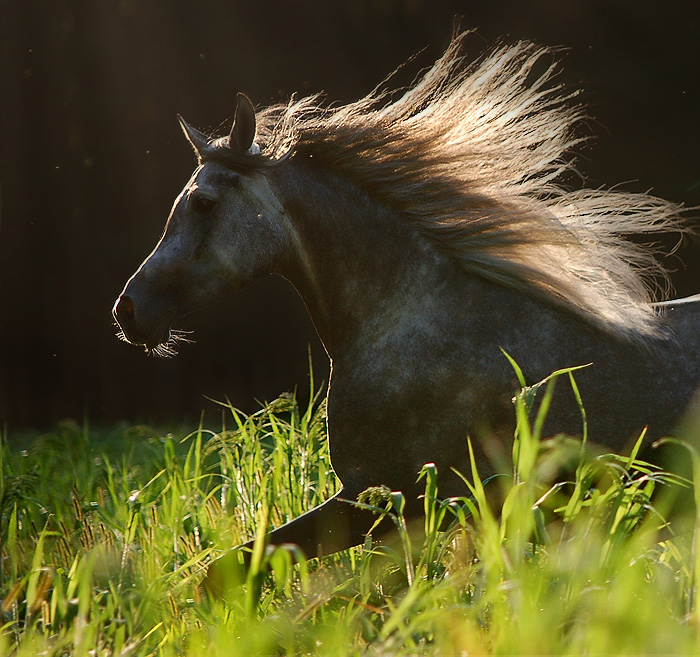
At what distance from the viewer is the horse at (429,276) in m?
2.55

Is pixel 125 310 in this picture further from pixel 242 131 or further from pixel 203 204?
pixel 242 131

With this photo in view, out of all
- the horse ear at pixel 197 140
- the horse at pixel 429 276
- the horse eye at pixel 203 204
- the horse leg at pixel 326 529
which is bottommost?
→ the horse leg at pixel 326 529

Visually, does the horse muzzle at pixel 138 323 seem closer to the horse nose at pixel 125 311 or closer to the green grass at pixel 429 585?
the horse nose at pixel 125 311

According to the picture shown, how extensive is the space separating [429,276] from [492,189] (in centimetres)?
38

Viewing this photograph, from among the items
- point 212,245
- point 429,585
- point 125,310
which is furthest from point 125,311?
point 429,585

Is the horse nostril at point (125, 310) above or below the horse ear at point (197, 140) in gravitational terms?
below

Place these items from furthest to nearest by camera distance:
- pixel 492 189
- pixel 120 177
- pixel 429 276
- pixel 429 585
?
pixel 120 177, pixel 492 189, pixel 429 276, pixel 429 585

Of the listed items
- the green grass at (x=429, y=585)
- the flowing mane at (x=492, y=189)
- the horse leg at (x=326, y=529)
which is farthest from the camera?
the flowing mane at (x=492, y=189)

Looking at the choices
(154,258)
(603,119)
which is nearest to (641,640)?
(154,258)

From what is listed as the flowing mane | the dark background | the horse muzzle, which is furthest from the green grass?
the dark background

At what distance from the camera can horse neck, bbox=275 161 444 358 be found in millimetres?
2732

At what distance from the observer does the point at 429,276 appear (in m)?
2.72

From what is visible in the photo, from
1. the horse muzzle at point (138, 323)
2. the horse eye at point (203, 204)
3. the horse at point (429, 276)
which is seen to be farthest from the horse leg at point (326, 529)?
the horse eye at point (203, 204)

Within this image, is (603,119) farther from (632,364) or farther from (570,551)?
(570,551)
